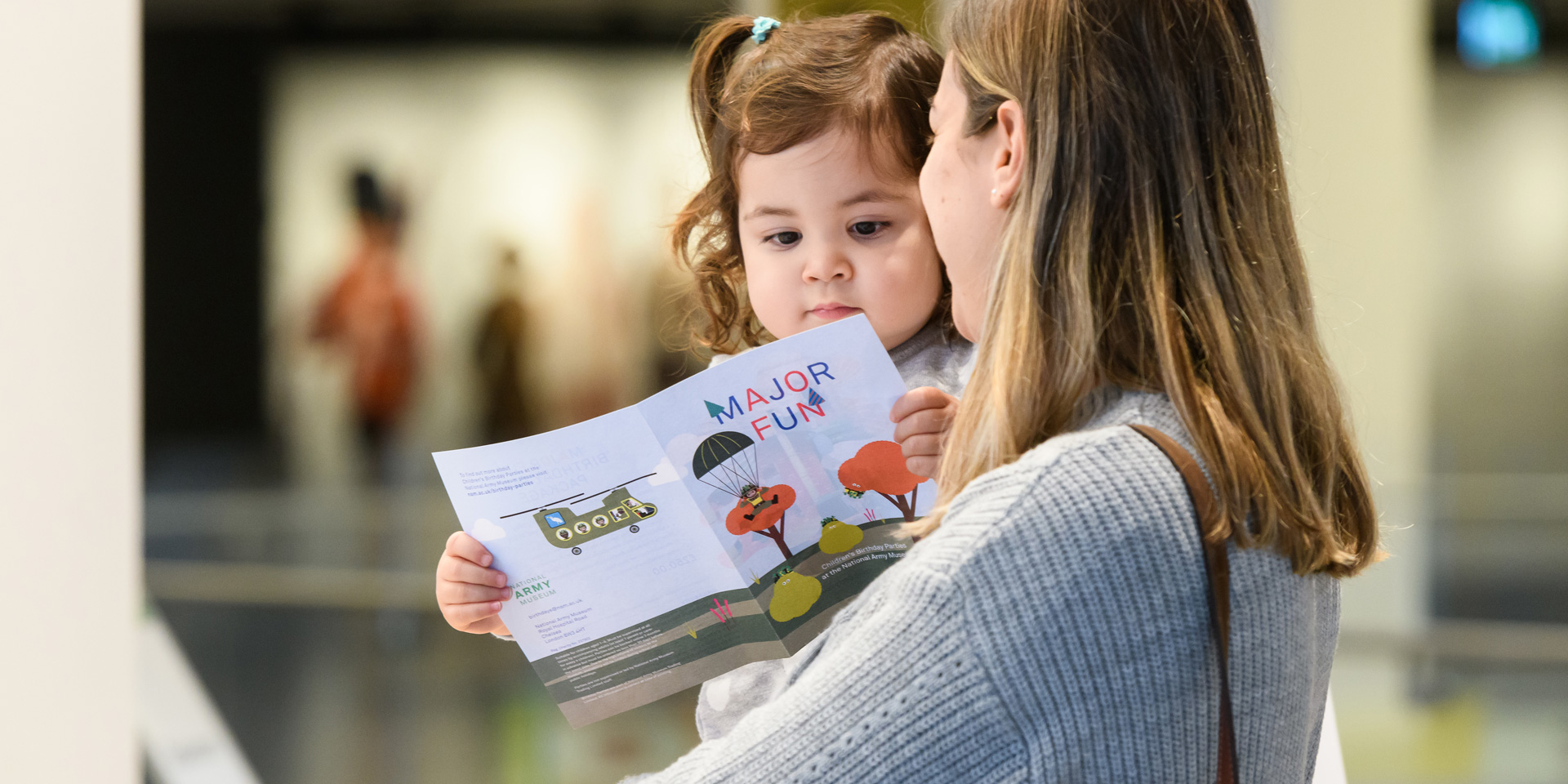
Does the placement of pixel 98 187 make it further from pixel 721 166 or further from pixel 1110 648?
pixel 1110 648

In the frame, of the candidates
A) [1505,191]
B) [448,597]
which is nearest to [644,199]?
[1505,191]

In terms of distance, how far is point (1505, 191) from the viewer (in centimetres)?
795

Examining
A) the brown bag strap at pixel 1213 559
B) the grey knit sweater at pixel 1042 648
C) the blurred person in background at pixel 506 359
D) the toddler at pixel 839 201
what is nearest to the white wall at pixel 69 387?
the toddler at pixel 839 201

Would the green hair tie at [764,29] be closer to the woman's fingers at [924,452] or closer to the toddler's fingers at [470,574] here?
the woman's fingers at [924,452]

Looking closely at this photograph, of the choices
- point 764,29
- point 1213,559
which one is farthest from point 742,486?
point 764,29

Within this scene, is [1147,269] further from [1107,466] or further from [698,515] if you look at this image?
[698,515]

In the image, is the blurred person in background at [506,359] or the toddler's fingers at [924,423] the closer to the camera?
the toddler's fingers at [924,423]

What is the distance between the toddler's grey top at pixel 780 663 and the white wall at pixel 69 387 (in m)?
0.88

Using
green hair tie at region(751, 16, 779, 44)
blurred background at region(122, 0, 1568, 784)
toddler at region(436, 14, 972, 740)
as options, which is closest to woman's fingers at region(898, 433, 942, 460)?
toddler at region(436, 14, 972, 740)

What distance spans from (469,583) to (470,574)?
1 centimetres

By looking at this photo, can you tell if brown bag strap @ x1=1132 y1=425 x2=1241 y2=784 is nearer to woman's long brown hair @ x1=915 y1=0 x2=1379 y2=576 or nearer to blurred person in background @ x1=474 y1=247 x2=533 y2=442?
woman's long brown hair @ x1=915 y1=0 x2=1379 y2=576

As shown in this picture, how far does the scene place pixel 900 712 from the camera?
33.5 inches

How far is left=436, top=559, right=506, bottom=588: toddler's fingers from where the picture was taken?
125 centimetres

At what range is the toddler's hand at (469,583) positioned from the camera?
4.10 ft
